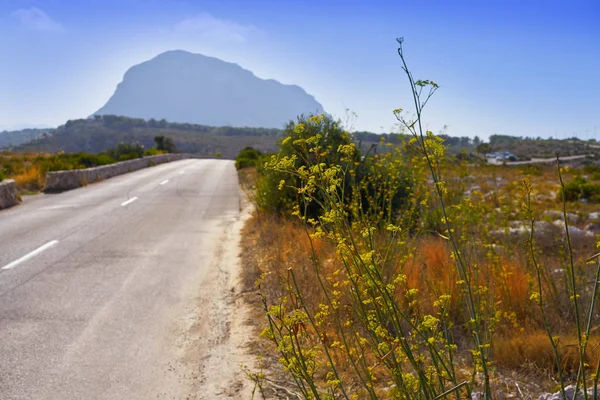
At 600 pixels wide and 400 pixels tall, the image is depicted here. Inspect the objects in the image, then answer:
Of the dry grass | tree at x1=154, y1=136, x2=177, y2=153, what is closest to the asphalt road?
Result: the dry grass

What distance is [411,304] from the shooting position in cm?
288

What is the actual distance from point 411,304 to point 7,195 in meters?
15.5

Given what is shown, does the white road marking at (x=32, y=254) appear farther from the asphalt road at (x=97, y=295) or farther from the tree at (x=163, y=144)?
the tree at (x=163, y=144)

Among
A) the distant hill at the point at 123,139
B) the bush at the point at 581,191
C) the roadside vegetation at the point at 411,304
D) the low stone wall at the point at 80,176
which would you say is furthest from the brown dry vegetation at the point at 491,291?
the distant hill at the point at 123,139

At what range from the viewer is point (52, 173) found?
65.6 ft

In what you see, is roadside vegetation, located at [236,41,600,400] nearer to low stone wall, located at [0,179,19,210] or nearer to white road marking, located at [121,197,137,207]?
white road marking, located at [121,197,137,207]

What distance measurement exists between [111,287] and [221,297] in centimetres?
151

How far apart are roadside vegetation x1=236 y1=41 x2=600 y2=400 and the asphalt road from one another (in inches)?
39.3

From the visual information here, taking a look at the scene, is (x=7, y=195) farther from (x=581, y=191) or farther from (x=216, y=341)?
(x=581, y=191)

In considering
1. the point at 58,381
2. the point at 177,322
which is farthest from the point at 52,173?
the point at 58,381

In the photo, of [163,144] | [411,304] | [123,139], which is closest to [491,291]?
[411,304]

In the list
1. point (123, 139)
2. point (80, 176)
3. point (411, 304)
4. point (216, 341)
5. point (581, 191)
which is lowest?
point (216, 341)

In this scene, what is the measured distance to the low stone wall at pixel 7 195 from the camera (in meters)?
15.4

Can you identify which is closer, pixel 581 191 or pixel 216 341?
pixel 216 341
